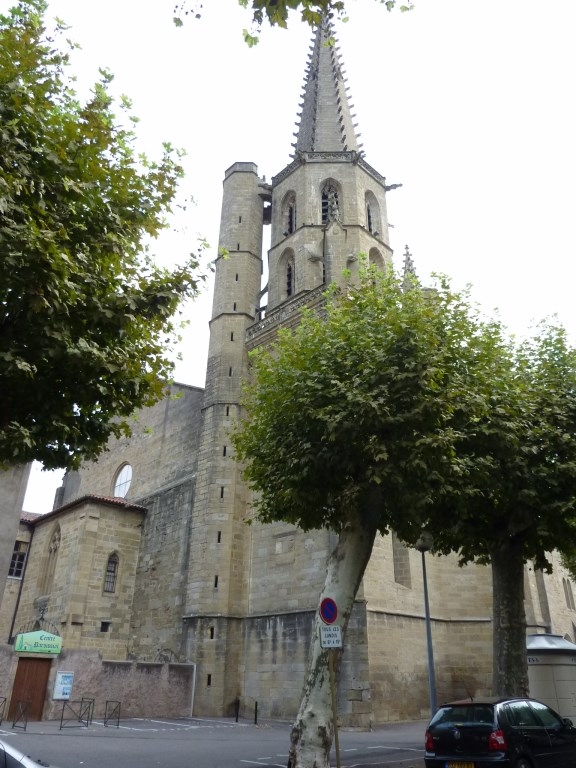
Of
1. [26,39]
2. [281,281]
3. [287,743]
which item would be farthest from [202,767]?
[281,281]

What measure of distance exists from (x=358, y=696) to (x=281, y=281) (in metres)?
17.3

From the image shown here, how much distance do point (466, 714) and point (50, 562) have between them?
813 inches

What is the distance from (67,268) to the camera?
6648 millimetres

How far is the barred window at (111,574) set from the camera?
23.5 m

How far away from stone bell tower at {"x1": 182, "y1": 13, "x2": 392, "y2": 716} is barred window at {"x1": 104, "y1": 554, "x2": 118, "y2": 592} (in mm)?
4275

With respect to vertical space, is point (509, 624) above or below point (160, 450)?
below

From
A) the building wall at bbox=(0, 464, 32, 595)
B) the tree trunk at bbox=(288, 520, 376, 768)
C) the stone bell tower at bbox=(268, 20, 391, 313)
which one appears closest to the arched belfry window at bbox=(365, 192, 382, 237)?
the stone bell tower at bbox=(268, 20, 391, 313)

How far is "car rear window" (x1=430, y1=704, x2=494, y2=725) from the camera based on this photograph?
7898 millimetres

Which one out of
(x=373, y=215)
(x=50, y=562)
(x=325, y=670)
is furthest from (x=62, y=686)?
(x=373, y=215)

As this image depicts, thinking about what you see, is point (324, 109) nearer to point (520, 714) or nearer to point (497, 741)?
point (520, 714)

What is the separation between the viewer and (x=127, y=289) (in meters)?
7.85

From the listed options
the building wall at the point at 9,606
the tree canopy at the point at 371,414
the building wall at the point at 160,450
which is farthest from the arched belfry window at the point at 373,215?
the building wall at the point at 9,606

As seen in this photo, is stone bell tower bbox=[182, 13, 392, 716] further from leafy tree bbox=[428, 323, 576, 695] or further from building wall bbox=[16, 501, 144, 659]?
leafy tree bbox=[428, 323, 576, 695]

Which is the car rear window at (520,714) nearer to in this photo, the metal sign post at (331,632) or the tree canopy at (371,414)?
the metal sign post at (331,632)
